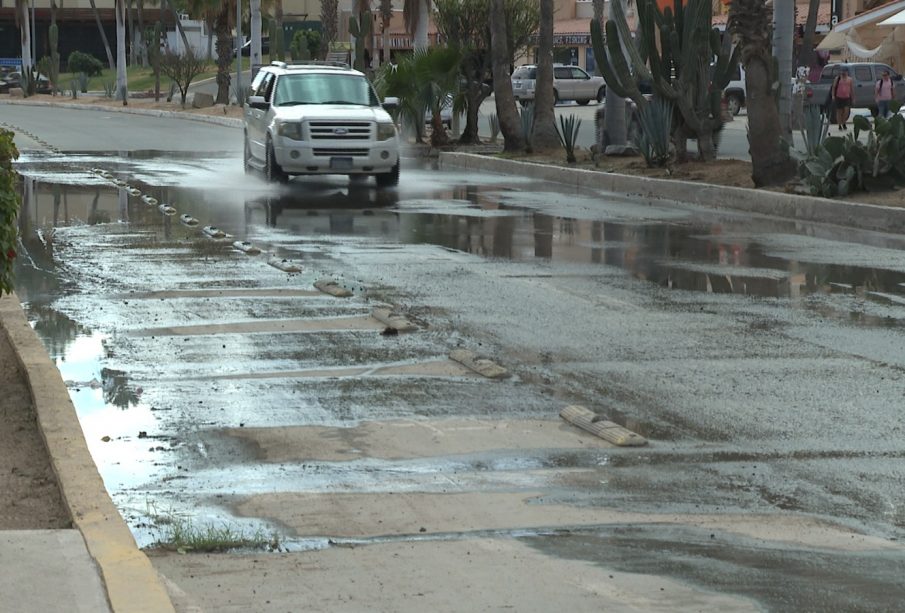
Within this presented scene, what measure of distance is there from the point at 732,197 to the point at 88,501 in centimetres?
1620

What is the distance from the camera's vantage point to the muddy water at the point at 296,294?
290 inches

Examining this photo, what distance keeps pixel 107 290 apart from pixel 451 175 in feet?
51.8

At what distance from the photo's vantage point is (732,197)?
21.5m

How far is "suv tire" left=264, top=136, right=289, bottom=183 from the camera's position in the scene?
23.8 meters

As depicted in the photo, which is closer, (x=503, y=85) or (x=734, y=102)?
(x=503, y=85)

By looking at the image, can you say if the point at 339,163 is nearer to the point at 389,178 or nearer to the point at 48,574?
the point at 389,178

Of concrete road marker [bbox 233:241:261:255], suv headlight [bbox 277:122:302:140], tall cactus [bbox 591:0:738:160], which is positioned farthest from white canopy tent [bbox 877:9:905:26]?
concrete road marker [bbox 233:241:261:255]

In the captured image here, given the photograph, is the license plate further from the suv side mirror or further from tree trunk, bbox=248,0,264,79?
tree trunk, bbox=248,0,264,79

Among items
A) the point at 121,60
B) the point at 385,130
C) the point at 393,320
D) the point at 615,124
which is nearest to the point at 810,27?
the point at 615,124

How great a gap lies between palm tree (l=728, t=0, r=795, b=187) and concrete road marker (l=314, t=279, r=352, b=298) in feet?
33.1

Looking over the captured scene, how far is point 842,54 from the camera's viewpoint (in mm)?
67062

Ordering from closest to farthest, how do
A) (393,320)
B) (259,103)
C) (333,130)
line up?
(393,320) → (333,130) → (259,103)

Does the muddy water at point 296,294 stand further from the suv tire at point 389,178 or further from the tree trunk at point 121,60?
the tree trunk at point 121,60

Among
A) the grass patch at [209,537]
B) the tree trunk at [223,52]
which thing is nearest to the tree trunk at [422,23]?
the tree trunk at [223,52]
